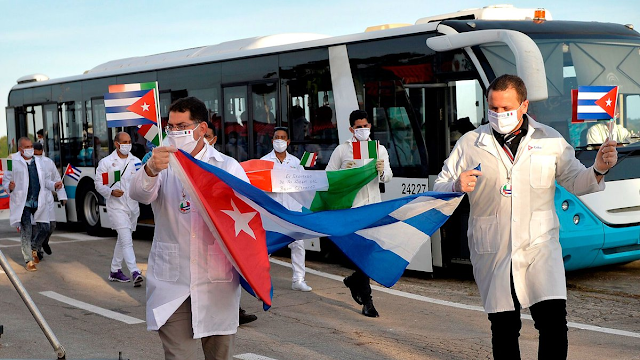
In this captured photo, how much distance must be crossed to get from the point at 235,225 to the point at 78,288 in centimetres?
705

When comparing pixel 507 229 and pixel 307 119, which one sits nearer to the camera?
pixel 507 229

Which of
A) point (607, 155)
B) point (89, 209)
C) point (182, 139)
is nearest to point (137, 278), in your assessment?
point (182, 139)

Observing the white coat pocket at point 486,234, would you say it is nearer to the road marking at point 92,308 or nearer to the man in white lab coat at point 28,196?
the road marking at point 92,308

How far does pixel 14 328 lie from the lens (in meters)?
8.64

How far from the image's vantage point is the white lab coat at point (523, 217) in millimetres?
4934

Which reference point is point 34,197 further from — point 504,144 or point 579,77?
point 504,144

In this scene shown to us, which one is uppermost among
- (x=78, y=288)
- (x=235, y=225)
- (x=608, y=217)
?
(x=235, y=225)

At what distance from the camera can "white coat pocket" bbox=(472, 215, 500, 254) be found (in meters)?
4.98

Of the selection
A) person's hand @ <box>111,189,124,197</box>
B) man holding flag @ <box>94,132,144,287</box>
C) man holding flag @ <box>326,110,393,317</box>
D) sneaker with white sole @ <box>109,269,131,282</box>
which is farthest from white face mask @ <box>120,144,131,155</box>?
man holding flag @ <box>326,110,393,317</box>

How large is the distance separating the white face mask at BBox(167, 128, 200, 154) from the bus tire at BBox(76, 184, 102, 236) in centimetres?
1350

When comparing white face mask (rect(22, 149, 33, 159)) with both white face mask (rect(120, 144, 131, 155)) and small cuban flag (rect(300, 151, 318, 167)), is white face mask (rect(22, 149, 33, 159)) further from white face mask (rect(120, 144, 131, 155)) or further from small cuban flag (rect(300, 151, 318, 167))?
small cuban flag (rect(300, 151, 318, 167))

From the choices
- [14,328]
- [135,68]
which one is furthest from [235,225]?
[135,68]

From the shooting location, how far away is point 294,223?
16.8 ft

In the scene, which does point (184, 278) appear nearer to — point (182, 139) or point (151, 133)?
point (182, 139)
